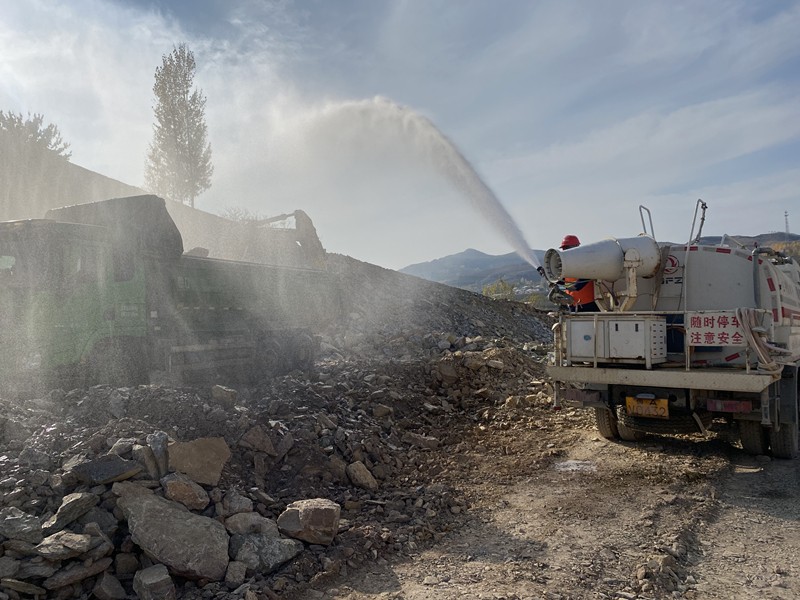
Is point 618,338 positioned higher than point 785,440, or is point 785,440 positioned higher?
point 618,338

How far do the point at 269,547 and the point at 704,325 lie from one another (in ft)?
15.9

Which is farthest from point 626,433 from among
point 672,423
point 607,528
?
point 607,528

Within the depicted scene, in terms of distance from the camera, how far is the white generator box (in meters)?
6.07

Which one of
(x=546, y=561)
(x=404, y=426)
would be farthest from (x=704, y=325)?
(x=404, y=426)

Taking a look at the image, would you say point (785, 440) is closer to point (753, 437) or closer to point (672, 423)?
point (753, 437)

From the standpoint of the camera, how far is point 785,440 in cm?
619

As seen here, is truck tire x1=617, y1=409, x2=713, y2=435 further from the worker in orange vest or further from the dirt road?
the worker in orange vest

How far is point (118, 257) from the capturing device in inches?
341

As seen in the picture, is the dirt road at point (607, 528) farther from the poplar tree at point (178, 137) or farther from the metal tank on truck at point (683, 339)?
the poplar tree at point (178, 137)

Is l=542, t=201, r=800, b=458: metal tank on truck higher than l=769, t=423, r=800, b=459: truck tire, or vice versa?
l=542, t=201, r=800, b=458: metal tank on truck

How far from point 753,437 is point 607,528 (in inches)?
114

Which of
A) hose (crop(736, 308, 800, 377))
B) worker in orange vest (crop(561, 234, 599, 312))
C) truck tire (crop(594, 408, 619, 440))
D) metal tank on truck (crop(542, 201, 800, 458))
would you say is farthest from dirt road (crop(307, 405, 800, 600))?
worker in orange vest (crop(561, 234, 599, 312))

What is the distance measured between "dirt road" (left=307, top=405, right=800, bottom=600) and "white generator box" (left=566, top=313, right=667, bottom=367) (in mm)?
1198

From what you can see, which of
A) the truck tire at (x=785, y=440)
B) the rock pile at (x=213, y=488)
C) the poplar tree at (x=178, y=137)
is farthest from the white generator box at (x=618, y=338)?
the poplar tree at (x=178, y=137)
